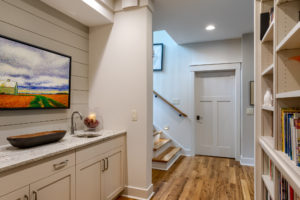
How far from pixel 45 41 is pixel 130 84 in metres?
1.06

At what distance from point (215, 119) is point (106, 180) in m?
2.92

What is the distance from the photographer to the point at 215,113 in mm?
4227

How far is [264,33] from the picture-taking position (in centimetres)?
167

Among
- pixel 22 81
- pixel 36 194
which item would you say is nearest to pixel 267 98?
pixel 36 194

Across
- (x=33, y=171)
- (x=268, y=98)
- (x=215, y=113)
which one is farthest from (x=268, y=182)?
(x=215, y=113)

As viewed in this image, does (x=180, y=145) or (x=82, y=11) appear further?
(x=180, y=145)

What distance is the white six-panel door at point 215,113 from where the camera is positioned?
13.5ft

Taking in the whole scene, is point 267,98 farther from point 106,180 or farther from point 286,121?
point 106,180

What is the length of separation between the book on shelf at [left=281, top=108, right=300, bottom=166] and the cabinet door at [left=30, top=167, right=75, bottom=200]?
1.61 meters

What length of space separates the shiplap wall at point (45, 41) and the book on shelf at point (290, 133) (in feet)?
7.10

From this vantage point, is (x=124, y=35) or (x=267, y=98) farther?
(x=124, y=35)

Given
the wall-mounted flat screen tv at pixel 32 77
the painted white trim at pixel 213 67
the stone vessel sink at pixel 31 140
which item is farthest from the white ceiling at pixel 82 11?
the painted white trim at pixel 213 67

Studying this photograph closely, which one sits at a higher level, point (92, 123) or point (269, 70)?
point (269, 70)

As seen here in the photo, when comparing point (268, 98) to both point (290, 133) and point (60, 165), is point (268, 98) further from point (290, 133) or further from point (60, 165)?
point (60, 165)
